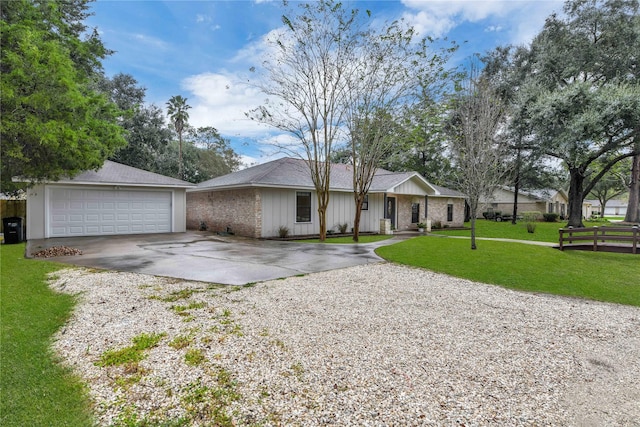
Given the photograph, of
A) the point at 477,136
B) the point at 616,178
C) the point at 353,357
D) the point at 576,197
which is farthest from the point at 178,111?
the point at 616,178

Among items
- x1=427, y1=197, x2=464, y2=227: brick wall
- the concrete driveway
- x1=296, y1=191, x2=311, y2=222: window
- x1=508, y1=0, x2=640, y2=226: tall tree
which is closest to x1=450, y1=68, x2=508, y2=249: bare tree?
the concrete driveway

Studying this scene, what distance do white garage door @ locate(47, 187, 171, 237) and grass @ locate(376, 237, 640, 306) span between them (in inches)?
455

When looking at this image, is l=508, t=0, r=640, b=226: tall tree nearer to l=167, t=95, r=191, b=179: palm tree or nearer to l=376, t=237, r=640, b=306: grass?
l=376, t=237, r=640, b=306: grass

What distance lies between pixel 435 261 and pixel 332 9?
10.3m

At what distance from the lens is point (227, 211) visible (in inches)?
658

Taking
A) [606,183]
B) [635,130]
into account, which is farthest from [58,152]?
[606,183]

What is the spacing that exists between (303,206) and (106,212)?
361 inches

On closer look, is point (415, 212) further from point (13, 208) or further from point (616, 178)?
point (616, 178)

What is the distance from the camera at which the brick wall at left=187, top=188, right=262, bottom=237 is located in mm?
14672

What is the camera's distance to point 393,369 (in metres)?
3.29

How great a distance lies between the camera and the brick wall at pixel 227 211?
48.1 feet

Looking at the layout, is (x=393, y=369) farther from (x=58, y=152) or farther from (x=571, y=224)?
(x=571, y=224)

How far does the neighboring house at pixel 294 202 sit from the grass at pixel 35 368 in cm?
932

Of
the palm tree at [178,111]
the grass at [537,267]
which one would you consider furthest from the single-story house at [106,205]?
the palm tree at [178,111]
